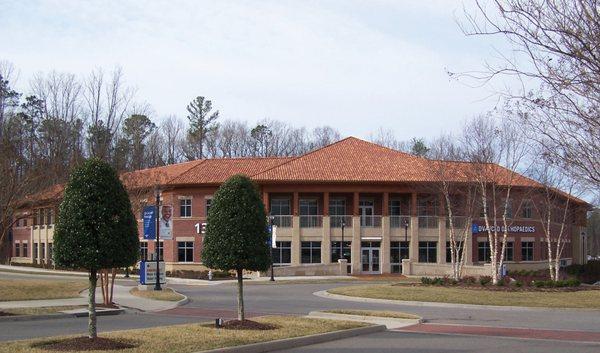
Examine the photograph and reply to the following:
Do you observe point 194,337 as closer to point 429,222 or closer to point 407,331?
point 407,331

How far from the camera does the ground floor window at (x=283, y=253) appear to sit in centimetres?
6091

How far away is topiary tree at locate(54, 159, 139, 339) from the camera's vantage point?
43.9 feet

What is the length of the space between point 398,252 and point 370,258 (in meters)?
2.53

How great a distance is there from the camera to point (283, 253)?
201 feet

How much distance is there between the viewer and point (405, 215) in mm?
63031

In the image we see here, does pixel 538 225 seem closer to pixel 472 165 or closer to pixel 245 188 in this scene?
pixel 472 165

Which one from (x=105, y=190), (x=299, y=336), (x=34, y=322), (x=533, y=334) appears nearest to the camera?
(x=105, y=190)

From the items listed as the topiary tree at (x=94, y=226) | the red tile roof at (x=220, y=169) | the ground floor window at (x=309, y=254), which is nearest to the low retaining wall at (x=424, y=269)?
the ground floor window at (x=309, y=254)

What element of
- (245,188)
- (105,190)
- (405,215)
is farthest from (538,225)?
(105,190)

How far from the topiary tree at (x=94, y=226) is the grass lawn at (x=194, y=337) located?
3.73 ft

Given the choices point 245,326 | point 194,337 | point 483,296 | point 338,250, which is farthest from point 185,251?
point 194,337

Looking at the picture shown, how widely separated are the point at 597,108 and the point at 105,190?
327 inches

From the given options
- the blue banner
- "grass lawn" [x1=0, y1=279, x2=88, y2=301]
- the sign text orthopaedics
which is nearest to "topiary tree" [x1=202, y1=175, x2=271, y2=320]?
"grass lawn" [x1=0, y1=279, x2=88, y2=301]

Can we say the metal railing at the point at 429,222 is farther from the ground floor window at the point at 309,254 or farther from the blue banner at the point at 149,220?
the blue banner at the point at 149,220
